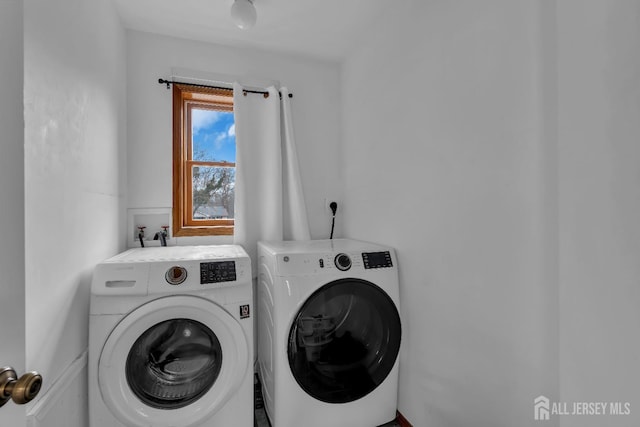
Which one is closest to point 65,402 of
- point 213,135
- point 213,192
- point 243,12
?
point 213,192

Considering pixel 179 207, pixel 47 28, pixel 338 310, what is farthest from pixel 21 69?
pixel 179 207

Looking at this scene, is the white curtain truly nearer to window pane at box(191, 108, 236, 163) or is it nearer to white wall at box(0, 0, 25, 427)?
window pane at box(191, 108, 236, 163)

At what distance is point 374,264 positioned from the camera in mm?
1465

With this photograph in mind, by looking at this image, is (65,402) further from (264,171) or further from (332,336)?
(264,171)

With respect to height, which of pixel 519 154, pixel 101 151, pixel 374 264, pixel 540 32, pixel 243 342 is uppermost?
pixel 540 32

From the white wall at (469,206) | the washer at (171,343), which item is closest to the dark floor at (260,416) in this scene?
the white wall at (469,206)

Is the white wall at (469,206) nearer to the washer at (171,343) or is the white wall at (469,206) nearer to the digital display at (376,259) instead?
the digital display at (376,259)

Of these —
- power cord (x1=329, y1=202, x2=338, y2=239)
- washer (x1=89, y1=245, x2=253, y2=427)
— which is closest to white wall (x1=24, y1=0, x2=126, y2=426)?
washer (x1=89, y1=245, x2=253, y2=427)

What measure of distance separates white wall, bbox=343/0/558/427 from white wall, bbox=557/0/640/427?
3.8 inches

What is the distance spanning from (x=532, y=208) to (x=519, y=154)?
186mm

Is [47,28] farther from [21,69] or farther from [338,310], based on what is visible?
[338,310]

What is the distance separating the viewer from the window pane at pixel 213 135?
2.13 meters

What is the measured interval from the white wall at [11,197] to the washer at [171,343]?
2.43 ft

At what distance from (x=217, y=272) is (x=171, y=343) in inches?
17.3
